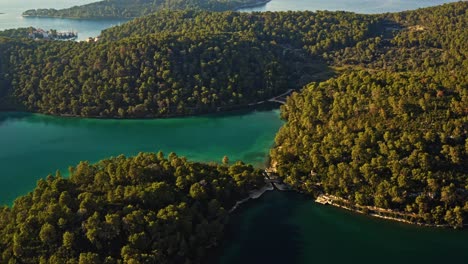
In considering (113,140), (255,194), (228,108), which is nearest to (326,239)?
(255,194)

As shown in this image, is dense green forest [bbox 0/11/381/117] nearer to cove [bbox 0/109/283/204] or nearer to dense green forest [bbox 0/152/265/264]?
cove [bbox 0/109/283/204]

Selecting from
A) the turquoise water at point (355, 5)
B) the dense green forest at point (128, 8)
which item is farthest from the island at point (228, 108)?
the dense green forest at point (128, 8)

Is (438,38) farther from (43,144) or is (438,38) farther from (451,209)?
(43,144)

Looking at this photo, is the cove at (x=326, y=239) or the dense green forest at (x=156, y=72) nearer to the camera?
Result: the cove at (x=326, y=239)

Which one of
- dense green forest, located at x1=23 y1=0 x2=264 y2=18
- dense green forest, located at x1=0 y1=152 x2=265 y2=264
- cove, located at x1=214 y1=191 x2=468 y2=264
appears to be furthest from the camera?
dense green forest, located at x1=23 y1=0 x2=264 y2=18

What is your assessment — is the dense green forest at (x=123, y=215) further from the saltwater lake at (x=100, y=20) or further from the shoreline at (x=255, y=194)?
the saltwater lake at (x=100, y=20)

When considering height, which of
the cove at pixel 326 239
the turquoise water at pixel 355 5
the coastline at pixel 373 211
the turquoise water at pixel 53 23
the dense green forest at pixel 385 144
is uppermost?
the turquoise water at pixel 355 5

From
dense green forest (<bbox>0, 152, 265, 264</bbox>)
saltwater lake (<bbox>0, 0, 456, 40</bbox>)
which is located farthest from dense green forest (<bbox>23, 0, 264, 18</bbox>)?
dense green forest (<bbox>0, 152, 265, 264</bbox>)
